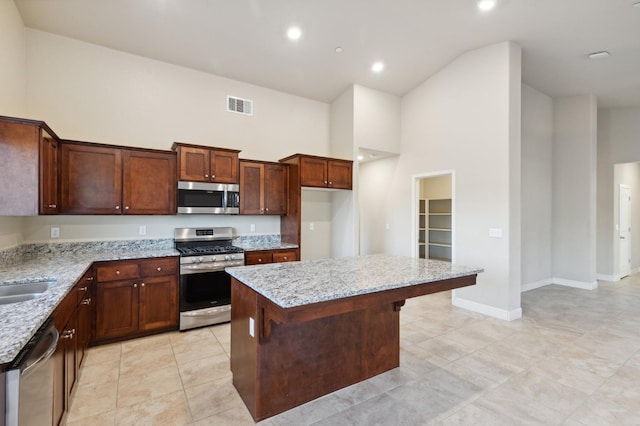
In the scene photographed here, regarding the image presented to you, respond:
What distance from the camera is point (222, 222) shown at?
4582 millimetres

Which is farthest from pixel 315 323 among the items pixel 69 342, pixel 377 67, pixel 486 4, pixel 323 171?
pixel 377 67

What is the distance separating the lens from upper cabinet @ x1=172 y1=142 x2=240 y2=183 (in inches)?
153

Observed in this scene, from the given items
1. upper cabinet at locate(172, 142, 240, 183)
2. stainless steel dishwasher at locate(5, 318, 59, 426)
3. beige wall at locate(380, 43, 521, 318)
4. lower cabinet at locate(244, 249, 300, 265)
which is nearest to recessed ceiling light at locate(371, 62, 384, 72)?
beige wall at locate(380, 43, 521, 318)

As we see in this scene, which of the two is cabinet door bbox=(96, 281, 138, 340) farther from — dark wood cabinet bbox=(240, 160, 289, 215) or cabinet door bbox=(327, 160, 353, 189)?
cabinet door bbox=(327, 160, 353, 189)

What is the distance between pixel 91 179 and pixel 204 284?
177cm

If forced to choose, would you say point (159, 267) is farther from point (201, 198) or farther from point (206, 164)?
point (206, 164)

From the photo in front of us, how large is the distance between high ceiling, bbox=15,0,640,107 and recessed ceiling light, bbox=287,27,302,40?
2.7 inches

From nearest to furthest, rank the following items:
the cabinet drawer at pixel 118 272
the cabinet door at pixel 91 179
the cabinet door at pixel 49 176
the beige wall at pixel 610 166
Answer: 1. the cabinet door at pixel 49 176
2. the cabinet drawer at pixel 118 272
3. the cabinet door at pixel 91 179
4. the beige wall at pixel 610 166

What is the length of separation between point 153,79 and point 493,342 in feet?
17.9

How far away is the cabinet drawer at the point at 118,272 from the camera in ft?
10.5

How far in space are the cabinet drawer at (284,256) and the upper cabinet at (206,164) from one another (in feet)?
4.01

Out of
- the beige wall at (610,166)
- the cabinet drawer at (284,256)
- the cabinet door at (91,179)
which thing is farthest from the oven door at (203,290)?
the beige wall at (610,166)

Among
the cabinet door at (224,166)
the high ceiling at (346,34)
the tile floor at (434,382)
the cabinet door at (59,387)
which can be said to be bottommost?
the tile floor at (434,382)

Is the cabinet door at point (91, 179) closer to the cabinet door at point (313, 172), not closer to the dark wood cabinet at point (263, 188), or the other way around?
the dark wood cabinet at point (263, 188)
